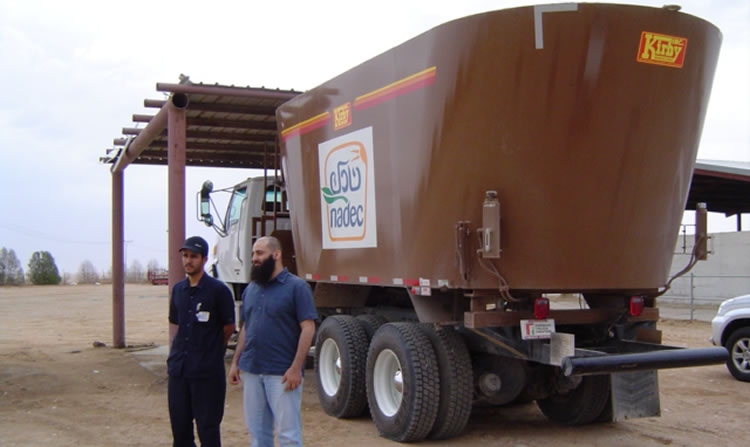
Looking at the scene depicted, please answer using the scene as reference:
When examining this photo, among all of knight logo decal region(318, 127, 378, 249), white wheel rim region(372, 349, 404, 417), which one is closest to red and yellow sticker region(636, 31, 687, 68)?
knight logo decal region(318, 127, 378, 249)

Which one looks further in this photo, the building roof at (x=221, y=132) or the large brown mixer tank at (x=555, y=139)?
the building roof at (x=221, y=132)

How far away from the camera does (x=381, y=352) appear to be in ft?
24.2

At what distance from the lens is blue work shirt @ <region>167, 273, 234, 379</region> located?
5238 mm

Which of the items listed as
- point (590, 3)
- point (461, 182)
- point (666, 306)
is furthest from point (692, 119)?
point (666, 306)

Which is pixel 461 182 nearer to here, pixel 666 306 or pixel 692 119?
pixel 692 119

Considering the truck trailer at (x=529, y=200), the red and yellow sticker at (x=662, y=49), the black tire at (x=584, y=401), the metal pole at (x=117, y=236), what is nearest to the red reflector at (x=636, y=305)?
the truck trailer at (x=529, y=200)

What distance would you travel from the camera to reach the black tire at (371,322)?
810 cm

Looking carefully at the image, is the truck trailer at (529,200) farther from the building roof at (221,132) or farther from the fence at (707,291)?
the fence at (707,291)

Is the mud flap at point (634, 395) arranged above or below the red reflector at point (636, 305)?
below

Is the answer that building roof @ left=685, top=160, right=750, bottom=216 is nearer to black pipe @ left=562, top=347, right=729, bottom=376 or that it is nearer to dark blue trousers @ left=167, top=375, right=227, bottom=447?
black pipe @ left=562, top=347, right=729, bottom=376

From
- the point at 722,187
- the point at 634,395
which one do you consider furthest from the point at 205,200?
the point at 722,187

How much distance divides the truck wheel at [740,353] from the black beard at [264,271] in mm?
7896

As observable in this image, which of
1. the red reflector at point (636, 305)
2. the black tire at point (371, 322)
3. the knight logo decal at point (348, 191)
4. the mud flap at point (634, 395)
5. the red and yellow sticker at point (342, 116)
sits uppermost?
the red and yellow sticker at point (342, 116)

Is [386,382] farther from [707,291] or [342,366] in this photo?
[707,291]
